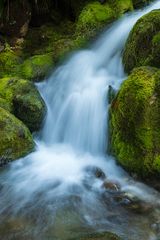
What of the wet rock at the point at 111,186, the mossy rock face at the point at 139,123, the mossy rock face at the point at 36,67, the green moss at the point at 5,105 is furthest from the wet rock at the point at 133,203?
the mossy rock face at the point at 36,67

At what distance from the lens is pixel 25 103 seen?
7.87 m

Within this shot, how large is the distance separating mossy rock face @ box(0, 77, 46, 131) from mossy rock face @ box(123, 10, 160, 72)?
6.81 ft

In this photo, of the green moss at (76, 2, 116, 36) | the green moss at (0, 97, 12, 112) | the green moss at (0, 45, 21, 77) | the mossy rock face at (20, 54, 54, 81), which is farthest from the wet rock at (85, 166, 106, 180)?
the green moss at (76, 2, 116, 36)

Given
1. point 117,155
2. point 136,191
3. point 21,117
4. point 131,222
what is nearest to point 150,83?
point 117,155

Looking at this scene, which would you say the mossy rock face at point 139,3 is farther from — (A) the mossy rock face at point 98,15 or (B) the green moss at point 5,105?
(B) the green moss at point 5,105

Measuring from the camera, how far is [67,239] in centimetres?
470

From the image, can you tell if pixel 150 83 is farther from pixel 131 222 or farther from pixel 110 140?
pixel 131 222

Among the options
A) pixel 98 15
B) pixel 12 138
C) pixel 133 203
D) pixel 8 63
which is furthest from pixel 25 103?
pixel 98 15

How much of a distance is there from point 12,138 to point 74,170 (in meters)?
1.23

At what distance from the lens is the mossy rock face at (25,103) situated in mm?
7883

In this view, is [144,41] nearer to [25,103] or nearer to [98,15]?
[25,103]

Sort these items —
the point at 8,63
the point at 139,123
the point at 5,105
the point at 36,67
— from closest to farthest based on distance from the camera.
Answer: the point at 139,123 < the point at 5,105 < the point at 36,67 < the point at 8,63

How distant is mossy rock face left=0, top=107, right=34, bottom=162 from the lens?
6.91 metres

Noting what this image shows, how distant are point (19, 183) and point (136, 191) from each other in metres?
1.90
